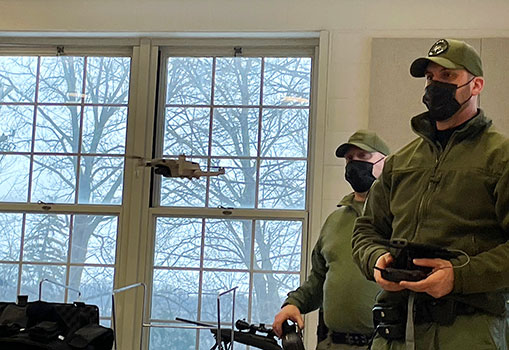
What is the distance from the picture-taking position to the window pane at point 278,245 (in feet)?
15.4

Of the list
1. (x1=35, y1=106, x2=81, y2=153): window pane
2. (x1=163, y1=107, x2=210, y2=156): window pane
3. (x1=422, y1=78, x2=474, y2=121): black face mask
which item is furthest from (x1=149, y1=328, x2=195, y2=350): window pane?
(x1=422, y1=78, x2=474, y2=121): black face mask

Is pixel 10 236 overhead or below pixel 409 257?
below

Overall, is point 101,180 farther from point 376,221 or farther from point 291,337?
point 376,221

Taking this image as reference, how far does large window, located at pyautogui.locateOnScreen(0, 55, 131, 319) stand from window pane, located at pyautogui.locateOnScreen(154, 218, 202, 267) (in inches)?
12.0

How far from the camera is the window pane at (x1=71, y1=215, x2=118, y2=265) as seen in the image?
486cm

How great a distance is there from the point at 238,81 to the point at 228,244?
1.08m

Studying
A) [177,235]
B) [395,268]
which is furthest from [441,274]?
[177,235]

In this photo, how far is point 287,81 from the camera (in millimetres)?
4832

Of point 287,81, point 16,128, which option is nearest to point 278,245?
point 287,81

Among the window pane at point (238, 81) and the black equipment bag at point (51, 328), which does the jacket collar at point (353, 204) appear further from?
the window pane at point (238, 81)

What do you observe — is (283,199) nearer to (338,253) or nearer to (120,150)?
(120,150)

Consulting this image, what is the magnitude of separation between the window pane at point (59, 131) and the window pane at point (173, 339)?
1.36m

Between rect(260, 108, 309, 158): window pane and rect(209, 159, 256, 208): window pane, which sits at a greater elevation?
rect(260, 108, 309, 158): window pane

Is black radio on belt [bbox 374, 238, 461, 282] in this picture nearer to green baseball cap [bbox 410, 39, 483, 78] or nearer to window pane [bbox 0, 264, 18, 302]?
green baseball cap [bbox 410, 39, 483, 78]
